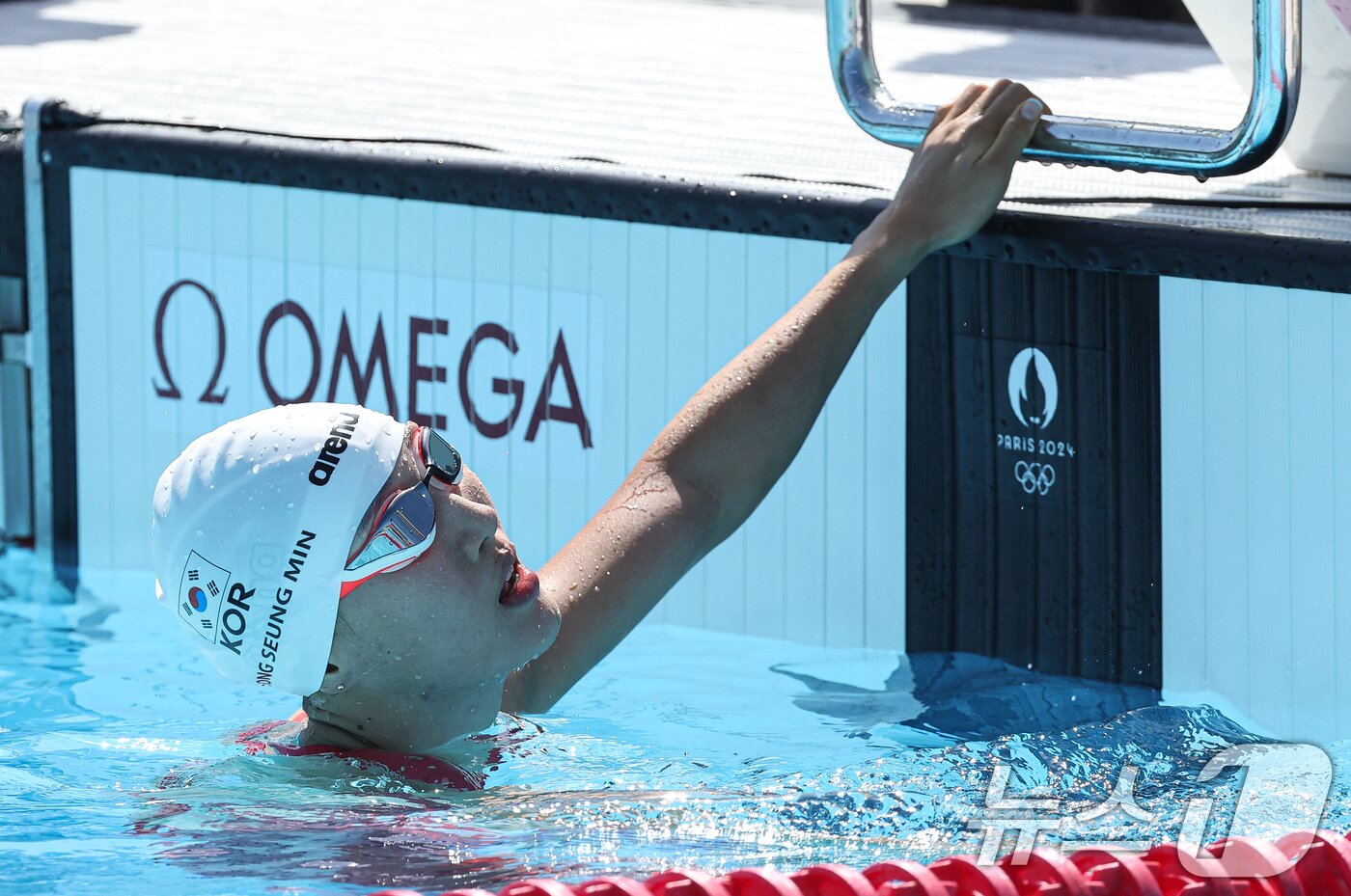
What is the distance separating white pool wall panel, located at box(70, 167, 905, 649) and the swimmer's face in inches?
42.5

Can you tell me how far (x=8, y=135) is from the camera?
3.98 meters

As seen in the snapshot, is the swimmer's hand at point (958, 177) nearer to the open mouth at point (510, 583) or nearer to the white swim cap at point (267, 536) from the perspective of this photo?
the open mouth at point (510, 583)

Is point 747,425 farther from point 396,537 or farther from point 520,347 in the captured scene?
point 520,347

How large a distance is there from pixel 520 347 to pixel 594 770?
112cm

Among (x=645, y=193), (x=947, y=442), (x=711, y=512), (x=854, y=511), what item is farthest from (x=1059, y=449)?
(x=645, y=193)

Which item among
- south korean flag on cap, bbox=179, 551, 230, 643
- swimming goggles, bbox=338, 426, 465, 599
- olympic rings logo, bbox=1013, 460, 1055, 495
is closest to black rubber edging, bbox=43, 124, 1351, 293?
olympic rings logo, bbox=1013, 460, 1055, 495

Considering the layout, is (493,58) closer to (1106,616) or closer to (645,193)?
(645,193)

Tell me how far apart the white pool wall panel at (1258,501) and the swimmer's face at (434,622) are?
1095mm

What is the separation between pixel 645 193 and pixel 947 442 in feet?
2.28

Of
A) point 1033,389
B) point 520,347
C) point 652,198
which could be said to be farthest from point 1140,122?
point 520,347

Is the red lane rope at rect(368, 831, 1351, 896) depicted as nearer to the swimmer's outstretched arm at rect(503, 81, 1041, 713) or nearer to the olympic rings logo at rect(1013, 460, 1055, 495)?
the swimmer's outstretched arm at rect(503, 81, 1041, 713)

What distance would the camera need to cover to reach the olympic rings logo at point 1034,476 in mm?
2963

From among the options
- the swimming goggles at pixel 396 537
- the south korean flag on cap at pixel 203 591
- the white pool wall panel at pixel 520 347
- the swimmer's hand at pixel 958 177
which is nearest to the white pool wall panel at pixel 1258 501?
the swimmer's hand at pixel 958 177

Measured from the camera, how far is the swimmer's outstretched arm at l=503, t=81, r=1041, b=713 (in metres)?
2.54
